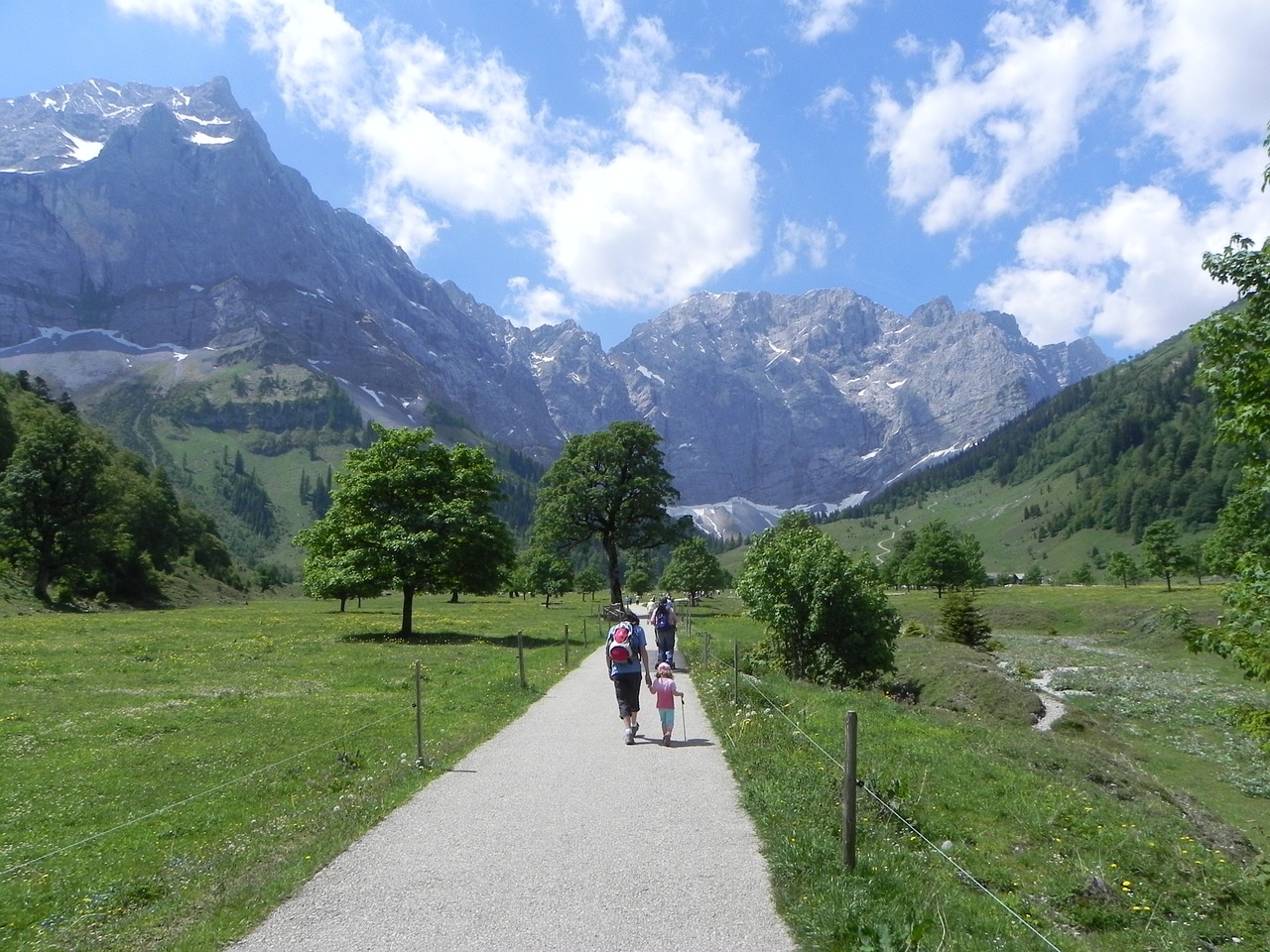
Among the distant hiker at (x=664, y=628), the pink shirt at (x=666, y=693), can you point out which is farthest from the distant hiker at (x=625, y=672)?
the distant hiker at (x=664, y=628)

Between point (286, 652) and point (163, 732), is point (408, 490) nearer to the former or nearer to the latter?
point (286, 652)

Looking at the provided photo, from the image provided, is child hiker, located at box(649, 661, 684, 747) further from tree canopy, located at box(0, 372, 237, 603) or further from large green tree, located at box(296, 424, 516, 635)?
tree canopy, located at box(0, 372, 237, 603)

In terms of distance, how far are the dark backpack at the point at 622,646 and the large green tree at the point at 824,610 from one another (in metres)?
13.1

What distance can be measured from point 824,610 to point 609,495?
68.3 ft

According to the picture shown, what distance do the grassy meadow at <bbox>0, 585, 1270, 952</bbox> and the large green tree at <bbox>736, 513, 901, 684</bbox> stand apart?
2152 mm

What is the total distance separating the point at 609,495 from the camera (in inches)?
1847

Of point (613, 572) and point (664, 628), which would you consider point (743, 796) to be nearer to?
point (664, 628)

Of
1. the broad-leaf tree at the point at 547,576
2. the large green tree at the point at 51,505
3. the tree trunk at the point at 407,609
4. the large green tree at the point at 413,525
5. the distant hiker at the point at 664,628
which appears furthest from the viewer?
the broad-leaf tree at the point at 547,576

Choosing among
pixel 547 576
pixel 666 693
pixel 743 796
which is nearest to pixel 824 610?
pixel 666 693

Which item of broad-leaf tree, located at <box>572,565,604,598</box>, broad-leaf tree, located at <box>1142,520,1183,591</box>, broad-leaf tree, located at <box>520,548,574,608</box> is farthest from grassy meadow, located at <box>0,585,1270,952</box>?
broad-leaf tree, located at <box>572,565,604,598</box>

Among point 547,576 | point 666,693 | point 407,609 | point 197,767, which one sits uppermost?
point 547,576

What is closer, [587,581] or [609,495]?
[609,495]

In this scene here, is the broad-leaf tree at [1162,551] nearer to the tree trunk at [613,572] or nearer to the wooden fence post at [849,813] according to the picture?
the tree trunk at [613,572]

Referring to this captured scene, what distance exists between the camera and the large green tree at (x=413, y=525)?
40.7 metres
